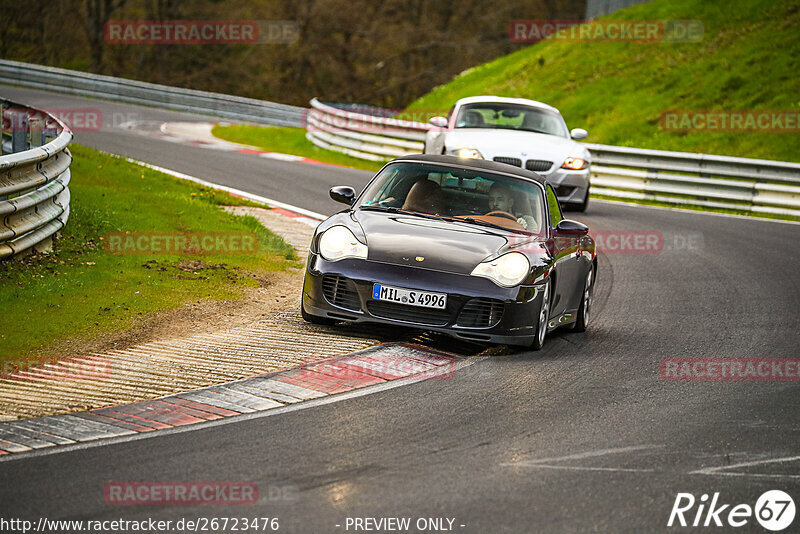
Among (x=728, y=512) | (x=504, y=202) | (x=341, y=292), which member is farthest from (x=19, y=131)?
(x=728, y=512)

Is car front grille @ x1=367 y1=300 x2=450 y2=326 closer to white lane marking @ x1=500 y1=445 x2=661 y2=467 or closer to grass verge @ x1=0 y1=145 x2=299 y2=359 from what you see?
grass verge @ x1=0 y1=145 x2=299 y2=359

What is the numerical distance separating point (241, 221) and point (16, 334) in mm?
5967

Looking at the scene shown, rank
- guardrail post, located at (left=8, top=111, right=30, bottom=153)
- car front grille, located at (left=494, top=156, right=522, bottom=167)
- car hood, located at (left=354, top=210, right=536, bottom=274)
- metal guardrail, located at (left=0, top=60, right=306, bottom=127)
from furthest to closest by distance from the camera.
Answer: metal guardrail, located at (left=0, top=60, right=306, bottom=127), car front grille, located at (left=494, top=156, right=522, bottom=167), guardrail post, located at (left=8, top=111, right=30, bottom=153), car hood, located at (left=354, top=210, right=536, bottom=274)

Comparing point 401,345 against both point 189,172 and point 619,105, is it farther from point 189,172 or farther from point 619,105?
point 619,105

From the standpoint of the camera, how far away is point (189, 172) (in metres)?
19.1

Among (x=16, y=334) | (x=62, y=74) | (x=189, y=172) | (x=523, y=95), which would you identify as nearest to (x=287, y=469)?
(x=16, y=334)

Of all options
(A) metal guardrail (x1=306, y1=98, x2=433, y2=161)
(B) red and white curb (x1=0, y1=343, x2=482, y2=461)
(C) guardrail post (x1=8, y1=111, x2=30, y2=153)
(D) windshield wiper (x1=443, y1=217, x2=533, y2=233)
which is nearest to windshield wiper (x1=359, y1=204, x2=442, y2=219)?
(D) windshield wiper (x1=443, y1=217, x2=533, y2=233)

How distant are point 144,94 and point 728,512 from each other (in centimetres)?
3236

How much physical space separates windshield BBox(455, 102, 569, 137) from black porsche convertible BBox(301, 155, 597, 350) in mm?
8422

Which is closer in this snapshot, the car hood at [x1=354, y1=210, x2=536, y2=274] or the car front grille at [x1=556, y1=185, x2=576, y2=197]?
the car hood at [x1=354, y1=210, x2=536, y2=274]

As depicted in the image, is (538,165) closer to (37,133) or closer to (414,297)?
(37,133)

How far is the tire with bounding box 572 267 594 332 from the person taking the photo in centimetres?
971

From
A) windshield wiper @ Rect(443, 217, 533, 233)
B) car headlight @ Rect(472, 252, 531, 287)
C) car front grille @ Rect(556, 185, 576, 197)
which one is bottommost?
car front grille @ Rect(556, 185, 576, 197)

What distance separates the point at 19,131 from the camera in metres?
12.7
